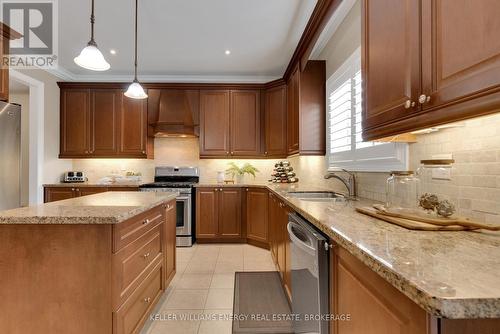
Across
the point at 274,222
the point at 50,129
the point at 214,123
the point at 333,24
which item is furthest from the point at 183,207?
the point at 333,24

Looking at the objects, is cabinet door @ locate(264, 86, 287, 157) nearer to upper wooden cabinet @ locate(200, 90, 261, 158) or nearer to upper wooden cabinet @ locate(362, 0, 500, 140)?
upper wooden cabinet @ locate(200, 90, 261, 158)

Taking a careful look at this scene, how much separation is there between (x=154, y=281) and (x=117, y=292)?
69 centimetres

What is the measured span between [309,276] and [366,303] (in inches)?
20.8

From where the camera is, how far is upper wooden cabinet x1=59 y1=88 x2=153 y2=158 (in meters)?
4.27

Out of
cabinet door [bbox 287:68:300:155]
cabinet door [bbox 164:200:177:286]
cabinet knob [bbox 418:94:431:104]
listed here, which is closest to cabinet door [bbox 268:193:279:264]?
cabinet door [bbox 287:68:300:155]

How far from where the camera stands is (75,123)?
427 cm

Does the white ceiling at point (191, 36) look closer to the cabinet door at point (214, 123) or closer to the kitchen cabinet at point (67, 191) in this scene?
the cabinet door at point (214, 123)

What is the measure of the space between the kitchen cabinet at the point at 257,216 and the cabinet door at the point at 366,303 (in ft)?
8.64

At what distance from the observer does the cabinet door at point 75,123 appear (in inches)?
168

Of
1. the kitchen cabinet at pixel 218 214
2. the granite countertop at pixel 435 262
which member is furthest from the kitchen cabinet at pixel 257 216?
the granite countertop at pixel 435 262

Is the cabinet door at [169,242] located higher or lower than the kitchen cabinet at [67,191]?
lower

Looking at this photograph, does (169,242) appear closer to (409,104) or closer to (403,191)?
(403,191)

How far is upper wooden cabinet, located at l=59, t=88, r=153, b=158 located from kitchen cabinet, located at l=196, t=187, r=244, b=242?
4.51ft

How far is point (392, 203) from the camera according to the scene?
4.84 feet
